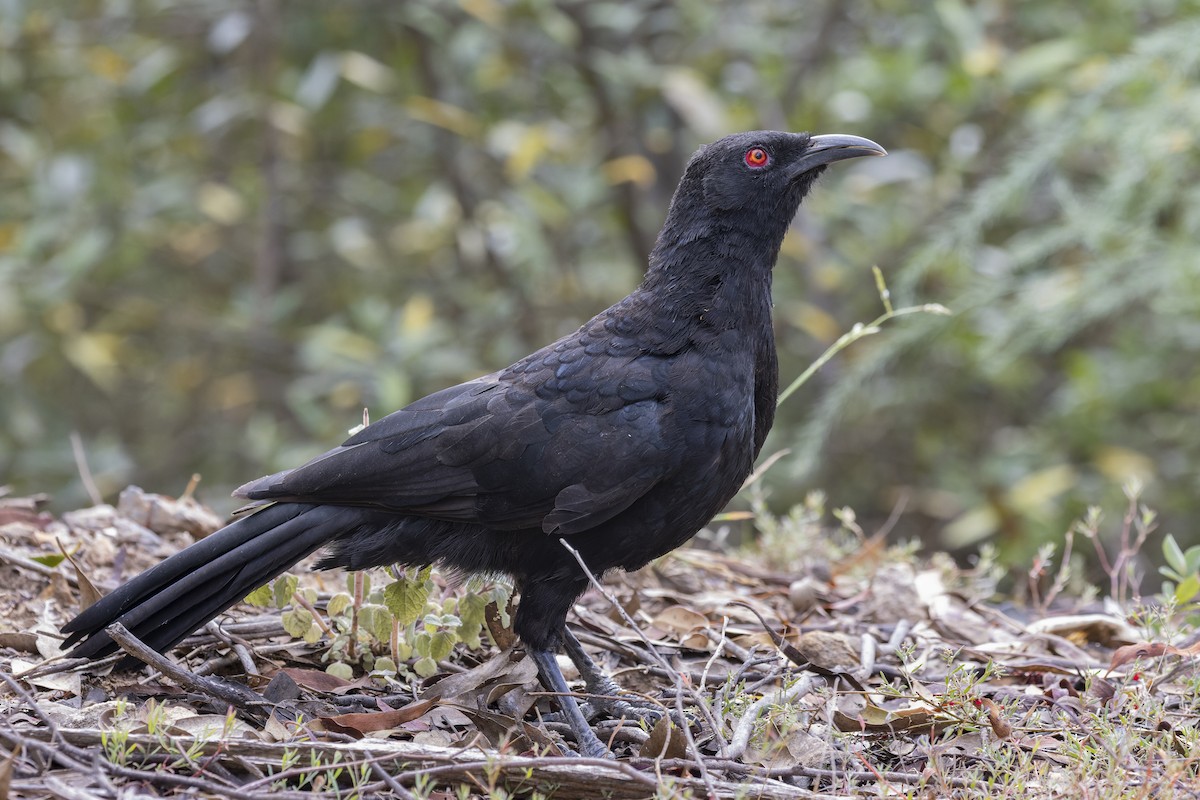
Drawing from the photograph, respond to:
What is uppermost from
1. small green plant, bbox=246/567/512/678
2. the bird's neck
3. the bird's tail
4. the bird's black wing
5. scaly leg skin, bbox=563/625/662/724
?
the bird's neck

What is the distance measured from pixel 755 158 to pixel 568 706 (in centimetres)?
193

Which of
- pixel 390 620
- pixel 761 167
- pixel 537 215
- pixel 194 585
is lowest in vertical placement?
pixel 390 620

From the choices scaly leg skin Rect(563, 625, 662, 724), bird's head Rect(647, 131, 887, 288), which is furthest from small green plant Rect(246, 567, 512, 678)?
bird's head Rect(647, 131, 887, 288)

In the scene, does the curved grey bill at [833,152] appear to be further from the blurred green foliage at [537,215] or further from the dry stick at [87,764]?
the dry stick at [87,764]

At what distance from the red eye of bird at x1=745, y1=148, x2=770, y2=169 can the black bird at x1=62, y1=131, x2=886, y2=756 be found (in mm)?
603

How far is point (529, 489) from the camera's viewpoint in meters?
3.51

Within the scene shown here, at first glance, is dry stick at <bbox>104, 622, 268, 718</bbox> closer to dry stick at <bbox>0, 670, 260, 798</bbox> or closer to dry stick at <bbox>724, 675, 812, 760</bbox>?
dry stick at <bbox>0, 670, 260, 798</bbox>

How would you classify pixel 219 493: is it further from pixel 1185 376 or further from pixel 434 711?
pixel 1185 376

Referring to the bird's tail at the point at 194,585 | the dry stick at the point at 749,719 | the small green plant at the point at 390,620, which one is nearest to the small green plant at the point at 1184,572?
the dry stick at the point at 749,719

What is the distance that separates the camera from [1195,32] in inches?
192

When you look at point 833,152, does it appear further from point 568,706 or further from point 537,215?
point 537,215

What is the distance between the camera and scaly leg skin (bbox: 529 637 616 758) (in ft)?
11.0

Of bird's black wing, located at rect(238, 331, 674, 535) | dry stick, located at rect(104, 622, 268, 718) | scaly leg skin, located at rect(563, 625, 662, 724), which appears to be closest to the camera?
dry stick, located at rect(104, 622, 268, 718)

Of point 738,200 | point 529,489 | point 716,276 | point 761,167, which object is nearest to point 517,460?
point 529,489
